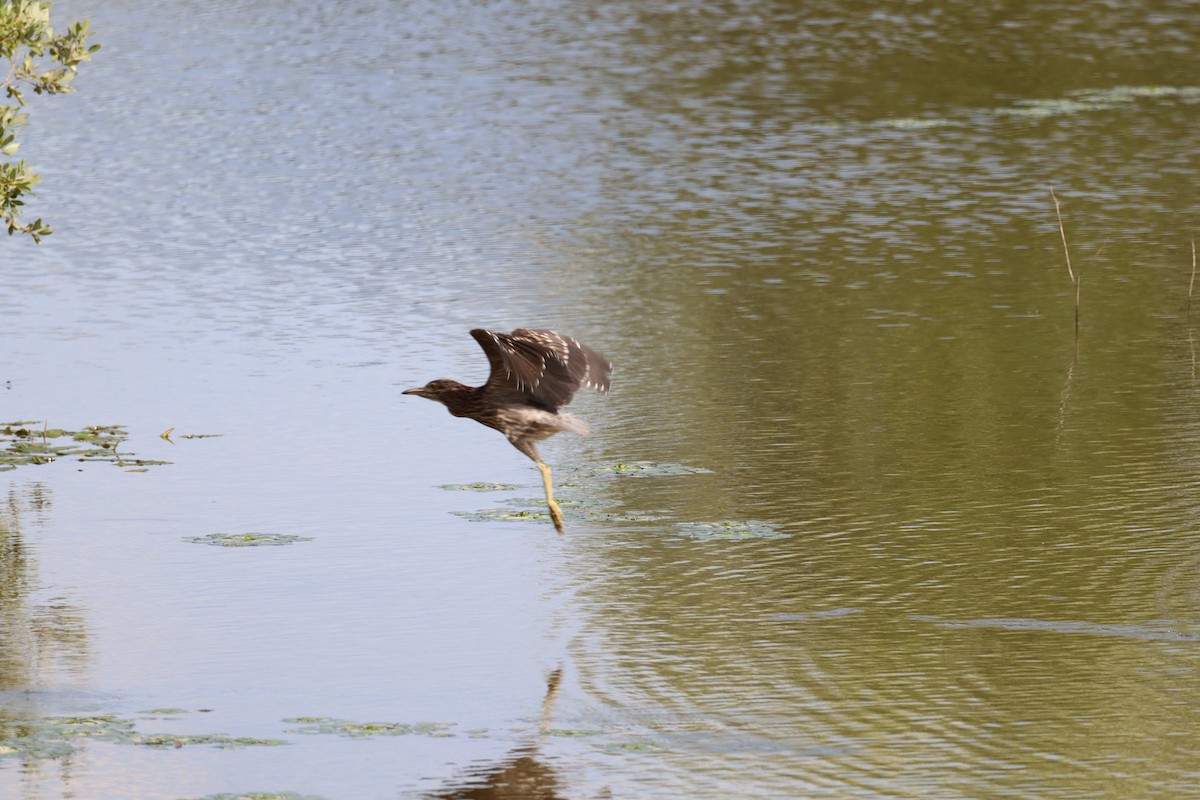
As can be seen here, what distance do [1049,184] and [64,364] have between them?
1139 cm

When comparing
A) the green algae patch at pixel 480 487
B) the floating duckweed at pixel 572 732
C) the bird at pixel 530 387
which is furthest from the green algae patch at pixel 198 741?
the green algae patch at pixel 480 487

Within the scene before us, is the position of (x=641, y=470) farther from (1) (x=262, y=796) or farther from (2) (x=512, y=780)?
(1) (x=262, y=796)

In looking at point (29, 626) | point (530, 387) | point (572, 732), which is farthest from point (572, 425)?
point (29, 626)

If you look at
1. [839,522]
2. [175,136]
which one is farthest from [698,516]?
[175,136]

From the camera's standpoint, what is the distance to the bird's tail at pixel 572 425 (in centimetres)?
1140

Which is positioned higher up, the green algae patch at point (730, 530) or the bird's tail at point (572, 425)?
the bird's tail at point (572, 425)

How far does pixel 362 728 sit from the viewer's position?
31.4ft

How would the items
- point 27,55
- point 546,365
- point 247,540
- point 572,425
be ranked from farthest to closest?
point 27,55 → point 247,540 → point 572,425 → point 546,365

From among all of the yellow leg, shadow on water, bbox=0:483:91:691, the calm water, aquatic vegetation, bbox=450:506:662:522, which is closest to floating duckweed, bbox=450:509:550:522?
aquatic vegetation, bbox=450:506:662:522

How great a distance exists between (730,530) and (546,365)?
1826 mm

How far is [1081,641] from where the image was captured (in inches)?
415

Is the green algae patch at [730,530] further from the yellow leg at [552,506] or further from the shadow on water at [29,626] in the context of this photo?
the shadow on water at [29,626]

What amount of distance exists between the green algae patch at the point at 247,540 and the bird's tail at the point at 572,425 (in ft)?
6.65

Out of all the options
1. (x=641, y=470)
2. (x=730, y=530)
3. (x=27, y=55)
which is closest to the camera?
(x=730, y=530)
